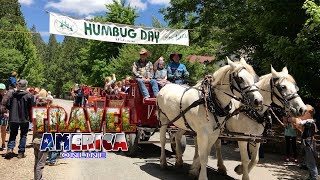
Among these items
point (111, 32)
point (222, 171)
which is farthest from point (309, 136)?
point (111, 32)

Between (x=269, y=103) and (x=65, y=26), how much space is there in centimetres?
684

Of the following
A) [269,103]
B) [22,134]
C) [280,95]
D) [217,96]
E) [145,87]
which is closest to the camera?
[280,95]

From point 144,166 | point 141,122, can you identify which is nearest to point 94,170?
point 144,166

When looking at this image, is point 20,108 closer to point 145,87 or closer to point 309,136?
point 145,87

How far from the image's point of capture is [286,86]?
19.7ft

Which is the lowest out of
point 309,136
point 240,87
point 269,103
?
point 309,136

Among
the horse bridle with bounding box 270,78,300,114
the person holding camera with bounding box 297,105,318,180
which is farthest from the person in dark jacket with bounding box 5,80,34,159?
the person holding camera with bounding box 297,105,318,180

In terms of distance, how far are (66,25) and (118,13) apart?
1176 inches

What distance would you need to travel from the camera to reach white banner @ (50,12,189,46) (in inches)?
423

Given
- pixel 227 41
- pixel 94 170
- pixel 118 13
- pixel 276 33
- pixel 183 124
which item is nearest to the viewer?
pixel 183 124

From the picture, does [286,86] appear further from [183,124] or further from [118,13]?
[118,13]

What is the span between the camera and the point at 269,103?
6547mm

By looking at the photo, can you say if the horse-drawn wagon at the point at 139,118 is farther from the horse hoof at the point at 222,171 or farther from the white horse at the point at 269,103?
the white horse at the point at 269,103

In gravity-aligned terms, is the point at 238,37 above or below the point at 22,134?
above
